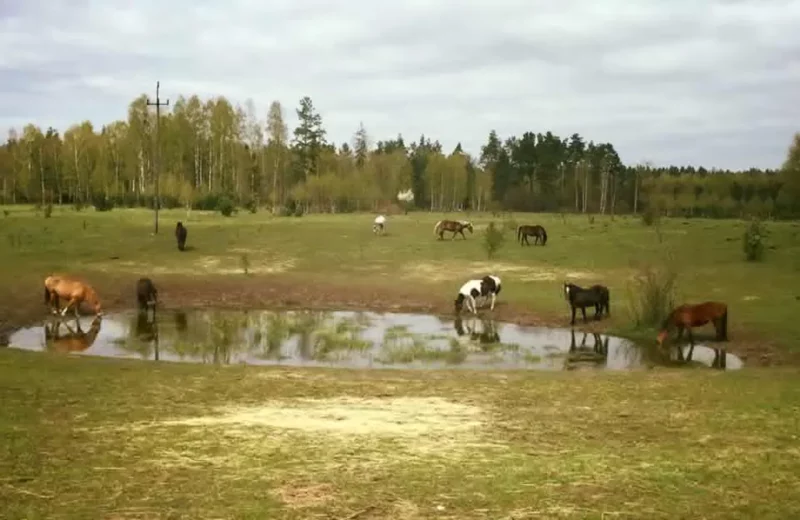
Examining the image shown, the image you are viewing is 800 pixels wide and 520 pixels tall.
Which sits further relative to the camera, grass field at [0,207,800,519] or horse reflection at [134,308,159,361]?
horse reflection at [134,308,159,361]

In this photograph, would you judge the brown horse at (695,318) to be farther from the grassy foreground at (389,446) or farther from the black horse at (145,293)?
the black horse at (145,293)

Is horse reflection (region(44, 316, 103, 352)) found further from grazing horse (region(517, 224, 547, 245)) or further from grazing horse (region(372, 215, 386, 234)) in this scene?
grazing horse (region(372, 215, 386, 234))

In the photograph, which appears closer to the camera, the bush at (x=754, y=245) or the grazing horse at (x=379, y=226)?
the bush at (x=754, y=245)

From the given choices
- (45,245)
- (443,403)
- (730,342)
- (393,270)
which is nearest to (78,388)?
(443,403)

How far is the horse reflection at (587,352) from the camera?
711 inches

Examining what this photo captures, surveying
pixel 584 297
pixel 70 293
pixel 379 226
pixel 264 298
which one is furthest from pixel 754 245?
pixel 70 293

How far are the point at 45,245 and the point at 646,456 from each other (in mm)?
37042

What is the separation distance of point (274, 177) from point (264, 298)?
65.0 meters

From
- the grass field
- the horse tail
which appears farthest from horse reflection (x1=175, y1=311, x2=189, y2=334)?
the horse tail

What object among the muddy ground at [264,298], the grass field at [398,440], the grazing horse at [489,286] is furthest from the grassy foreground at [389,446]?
the grazing horse at [489,286]

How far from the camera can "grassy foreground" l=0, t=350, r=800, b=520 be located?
6559 mm

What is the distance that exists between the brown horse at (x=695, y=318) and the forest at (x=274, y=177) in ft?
152

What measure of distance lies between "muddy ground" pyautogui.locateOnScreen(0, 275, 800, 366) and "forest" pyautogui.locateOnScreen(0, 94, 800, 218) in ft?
104

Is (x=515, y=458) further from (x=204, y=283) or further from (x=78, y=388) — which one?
(x=204, y=283)
